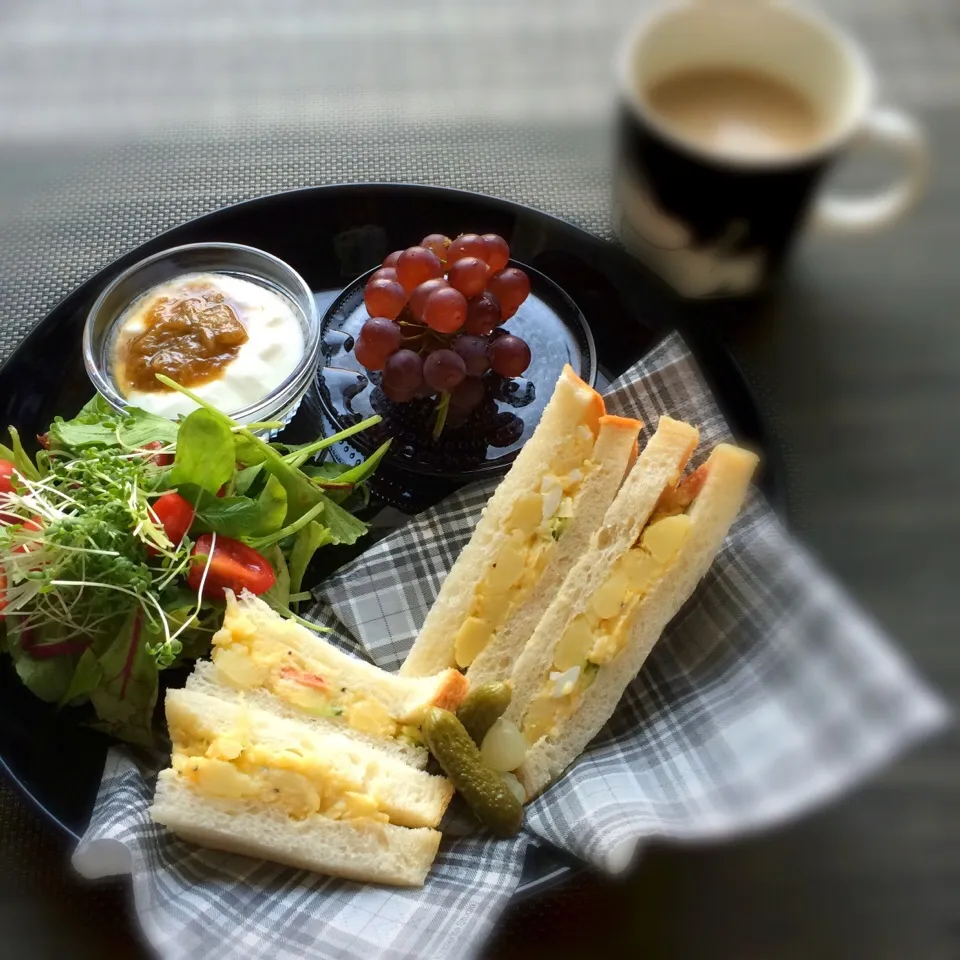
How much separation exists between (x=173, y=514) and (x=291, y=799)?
1.48 feet

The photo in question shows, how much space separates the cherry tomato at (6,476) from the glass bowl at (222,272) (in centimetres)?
20

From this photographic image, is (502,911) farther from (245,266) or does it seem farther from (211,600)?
(245,266)

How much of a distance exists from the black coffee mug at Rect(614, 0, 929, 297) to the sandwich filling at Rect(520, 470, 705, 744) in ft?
1.23

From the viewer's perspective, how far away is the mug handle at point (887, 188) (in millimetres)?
1080

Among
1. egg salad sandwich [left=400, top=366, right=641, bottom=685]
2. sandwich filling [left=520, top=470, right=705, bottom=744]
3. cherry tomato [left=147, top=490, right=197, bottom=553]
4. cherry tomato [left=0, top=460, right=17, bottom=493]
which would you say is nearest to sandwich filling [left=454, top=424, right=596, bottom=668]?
egg salad sandwich [left=400, top=366, right=641, bottom=685]

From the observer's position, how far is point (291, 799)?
1149 millimetres

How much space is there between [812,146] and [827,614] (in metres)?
0.61

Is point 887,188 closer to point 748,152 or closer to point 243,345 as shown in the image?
point 748,152

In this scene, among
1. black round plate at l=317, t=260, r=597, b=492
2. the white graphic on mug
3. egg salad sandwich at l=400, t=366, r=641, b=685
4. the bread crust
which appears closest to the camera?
the bread crust

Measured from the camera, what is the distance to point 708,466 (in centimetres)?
130

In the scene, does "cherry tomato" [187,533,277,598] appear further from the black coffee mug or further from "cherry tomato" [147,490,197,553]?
the black coffee mug

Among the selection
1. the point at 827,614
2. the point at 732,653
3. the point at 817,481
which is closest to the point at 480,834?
the point at 732,653

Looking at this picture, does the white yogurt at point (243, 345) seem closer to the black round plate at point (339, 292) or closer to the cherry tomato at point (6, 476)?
the black round plate at point (339, 292)

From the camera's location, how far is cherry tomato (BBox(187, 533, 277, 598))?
128 centimetres
